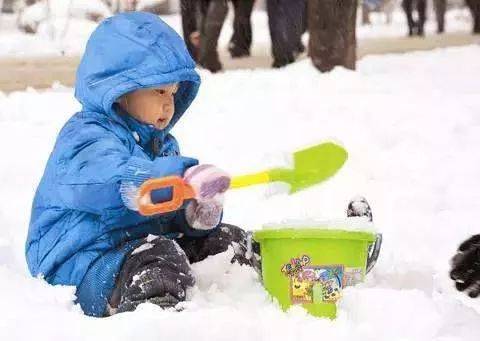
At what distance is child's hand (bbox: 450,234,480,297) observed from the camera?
8.38 ft

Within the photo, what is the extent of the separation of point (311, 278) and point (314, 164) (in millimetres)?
449

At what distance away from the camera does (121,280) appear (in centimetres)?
266

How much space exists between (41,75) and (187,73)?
6457 millimetres

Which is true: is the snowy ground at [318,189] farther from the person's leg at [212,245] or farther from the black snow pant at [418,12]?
the black snow pant at [418,12]

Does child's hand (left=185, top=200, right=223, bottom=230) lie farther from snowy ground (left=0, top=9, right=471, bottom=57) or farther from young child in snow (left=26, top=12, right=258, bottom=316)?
snowy ground (left=0, top=9, right=471, bottom=57)

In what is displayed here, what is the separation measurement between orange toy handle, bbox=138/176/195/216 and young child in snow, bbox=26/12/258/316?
1.4 inches

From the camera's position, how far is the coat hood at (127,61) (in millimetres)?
2832

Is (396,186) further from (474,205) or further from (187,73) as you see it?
(187,73)

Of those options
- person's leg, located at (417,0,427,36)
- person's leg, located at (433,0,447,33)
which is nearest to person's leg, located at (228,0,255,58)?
person's leg, located at (417,0,427,36)

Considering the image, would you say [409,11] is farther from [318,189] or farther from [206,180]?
[206,180]

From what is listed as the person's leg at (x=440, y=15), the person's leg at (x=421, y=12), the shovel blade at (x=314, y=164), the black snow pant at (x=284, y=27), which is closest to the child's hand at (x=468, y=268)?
the shovel blade at (x=314, y=164)

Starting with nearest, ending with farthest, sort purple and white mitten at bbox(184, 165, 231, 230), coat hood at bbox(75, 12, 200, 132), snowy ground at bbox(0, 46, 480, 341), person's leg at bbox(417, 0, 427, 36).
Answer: snowy ground at bbox(0, 46, 480, 341)
purple and white mitten at bbox(184, 165, 231, 230)
coat hood at bbox(75, 12, 200, 132)
person's leg at bbox(417, 0, 427, 36)

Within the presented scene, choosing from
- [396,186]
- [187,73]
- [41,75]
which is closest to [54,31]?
[41,75]

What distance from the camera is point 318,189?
4531 millimetres
